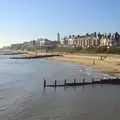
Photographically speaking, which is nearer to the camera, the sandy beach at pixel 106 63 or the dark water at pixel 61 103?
the dark water at pixel 61 103

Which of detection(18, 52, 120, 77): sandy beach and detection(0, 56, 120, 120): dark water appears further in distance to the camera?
detection(18, 52, 120, 77): sandy beach

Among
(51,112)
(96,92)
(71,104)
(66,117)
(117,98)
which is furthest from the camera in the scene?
(96,92)

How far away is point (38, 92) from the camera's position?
38.6 metres

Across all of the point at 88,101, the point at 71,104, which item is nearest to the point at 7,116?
the point at 71,104

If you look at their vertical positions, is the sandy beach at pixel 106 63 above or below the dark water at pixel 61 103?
above

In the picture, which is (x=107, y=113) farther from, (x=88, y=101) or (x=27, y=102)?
(x=27, y=102)

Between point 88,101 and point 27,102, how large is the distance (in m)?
6.51

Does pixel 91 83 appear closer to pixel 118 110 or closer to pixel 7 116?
pixel 118 110

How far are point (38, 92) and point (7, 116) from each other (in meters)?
12.1

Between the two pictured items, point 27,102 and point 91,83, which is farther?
point 91,83

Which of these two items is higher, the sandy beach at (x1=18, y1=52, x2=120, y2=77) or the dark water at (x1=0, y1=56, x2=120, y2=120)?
the sandy beach at (x1=18, y1=52, x2=120, y2=77)

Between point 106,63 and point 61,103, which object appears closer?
point 61,103

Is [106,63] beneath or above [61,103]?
above

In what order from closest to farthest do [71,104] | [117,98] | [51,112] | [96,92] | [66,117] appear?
Answer: [66,117] → [51,112] → [71,104] → [117,98] → [96,92]
